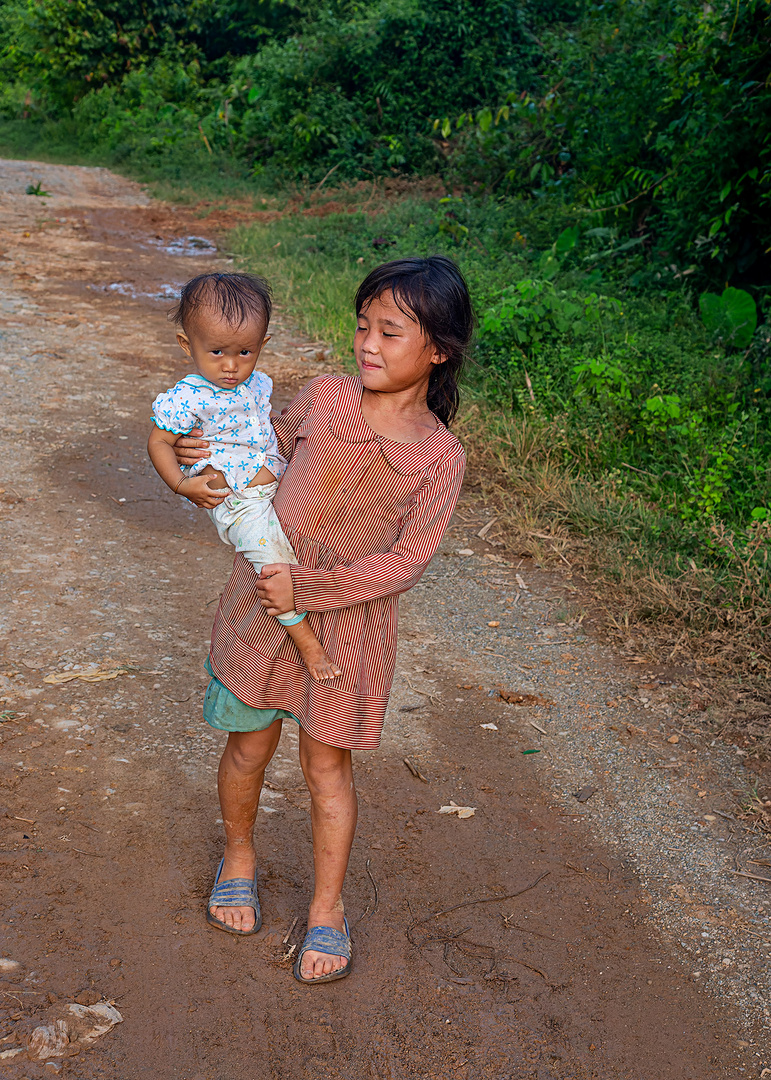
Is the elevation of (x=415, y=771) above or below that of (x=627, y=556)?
below

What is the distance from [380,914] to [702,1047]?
0.79 meters

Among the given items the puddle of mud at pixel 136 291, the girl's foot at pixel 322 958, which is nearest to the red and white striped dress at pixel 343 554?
the girl's foot at pixel 322 958

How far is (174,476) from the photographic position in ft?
6.23

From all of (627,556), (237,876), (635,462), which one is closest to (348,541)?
(237,876)

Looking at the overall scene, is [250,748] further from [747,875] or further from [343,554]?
[747,875]

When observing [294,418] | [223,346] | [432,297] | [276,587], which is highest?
[432,297]

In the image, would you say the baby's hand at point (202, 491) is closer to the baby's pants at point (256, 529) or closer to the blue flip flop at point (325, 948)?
the baby's pants at point (256, 529)

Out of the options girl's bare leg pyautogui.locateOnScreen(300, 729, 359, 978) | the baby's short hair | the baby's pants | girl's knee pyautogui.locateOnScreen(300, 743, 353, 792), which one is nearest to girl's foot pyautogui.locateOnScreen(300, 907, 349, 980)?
girl's bare leg pyautogui.locateOnScreen(300, 729, 359, 978)

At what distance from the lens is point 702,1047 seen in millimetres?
2080

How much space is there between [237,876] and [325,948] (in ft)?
0.91

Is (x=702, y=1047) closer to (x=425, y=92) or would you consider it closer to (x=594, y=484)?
(x=594, y=484)

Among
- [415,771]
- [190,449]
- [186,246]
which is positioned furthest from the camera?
[186,246]

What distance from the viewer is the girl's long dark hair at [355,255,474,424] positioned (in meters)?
1.83

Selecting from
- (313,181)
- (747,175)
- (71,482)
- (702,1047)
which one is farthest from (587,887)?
(313,181)
